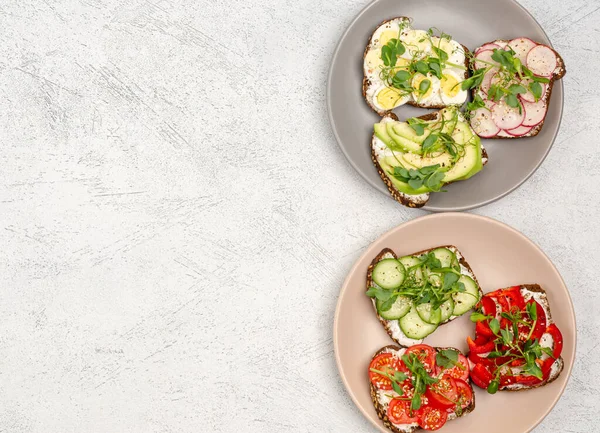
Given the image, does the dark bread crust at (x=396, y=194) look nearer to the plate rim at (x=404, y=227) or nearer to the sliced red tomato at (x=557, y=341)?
the plate rim at (x=404, y=227)

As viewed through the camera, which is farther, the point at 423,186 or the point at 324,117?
the point at 324,117

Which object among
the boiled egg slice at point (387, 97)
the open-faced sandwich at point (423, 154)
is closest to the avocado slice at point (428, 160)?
the open-faced sandwich at point (423, 154)

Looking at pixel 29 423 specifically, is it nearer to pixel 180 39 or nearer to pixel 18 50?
pixel 18 50

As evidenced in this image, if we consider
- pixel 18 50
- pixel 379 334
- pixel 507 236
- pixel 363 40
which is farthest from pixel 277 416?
pixel 18 50

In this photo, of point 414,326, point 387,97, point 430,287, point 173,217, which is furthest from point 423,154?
point 173,217

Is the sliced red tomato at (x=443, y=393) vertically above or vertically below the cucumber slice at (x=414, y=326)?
below

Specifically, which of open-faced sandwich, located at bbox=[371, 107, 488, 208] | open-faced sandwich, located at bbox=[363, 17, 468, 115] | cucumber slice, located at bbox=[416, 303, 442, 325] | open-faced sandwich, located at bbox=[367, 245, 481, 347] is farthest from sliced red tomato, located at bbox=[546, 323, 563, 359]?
open-faced sandwich, located at bbox=[363, 17, 468, 115]
